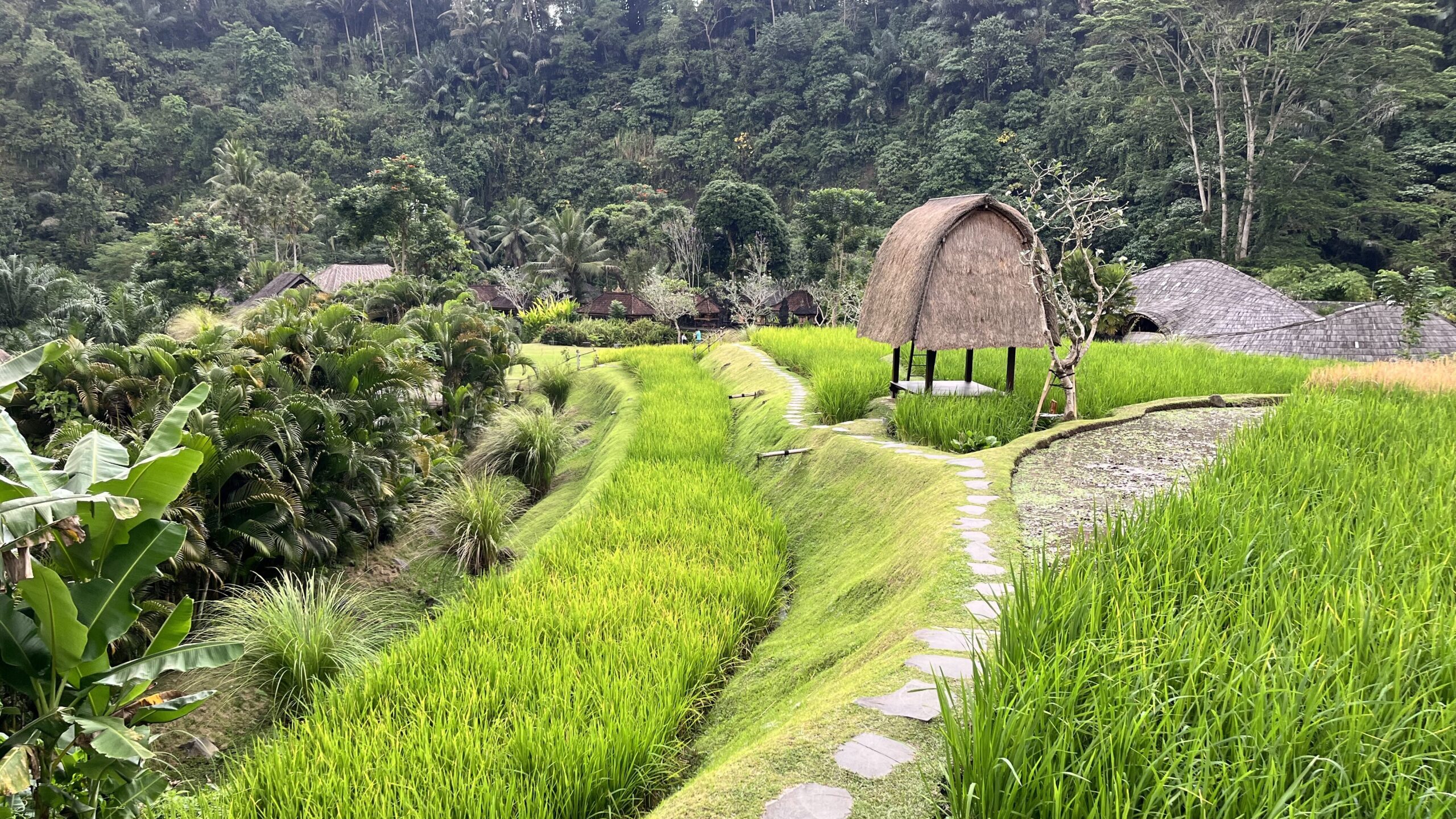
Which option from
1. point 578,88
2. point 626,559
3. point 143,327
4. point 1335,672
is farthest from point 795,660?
point 578,88

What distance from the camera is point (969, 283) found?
592cm

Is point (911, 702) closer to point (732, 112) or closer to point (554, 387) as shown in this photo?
point (554, 387)

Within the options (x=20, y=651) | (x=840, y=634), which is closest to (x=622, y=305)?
(x=840, y=634)

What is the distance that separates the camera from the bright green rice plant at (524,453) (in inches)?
336

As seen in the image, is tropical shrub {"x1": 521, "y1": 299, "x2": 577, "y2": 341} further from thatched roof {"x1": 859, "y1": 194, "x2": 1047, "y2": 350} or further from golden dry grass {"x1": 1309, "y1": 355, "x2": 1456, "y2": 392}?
golden dry grass {"x1": 1309, "y1": 355, "x2": 1456, "y2": 392}

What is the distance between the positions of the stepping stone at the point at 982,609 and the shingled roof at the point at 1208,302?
534 inches

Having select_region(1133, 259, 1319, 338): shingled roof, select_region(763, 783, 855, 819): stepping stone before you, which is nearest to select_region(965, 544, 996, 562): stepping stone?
select_region(763, 783, 855, 819): stepping stone

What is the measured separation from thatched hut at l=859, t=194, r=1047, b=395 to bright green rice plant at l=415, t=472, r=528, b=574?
3.99 meters

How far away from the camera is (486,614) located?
3.34 metres

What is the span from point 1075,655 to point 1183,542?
81cm

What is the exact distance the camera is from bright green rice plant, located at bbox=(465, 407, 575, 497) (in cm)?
854

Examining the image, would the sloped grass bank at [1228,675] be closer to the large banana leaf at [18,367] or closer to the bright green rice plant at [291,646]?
the large banana leaf at [18,367]

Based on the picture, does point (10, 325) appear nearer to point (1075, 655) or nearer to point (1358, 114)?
point (1075, 655)

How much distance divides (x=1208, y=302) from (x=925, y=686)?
17.4 metres
